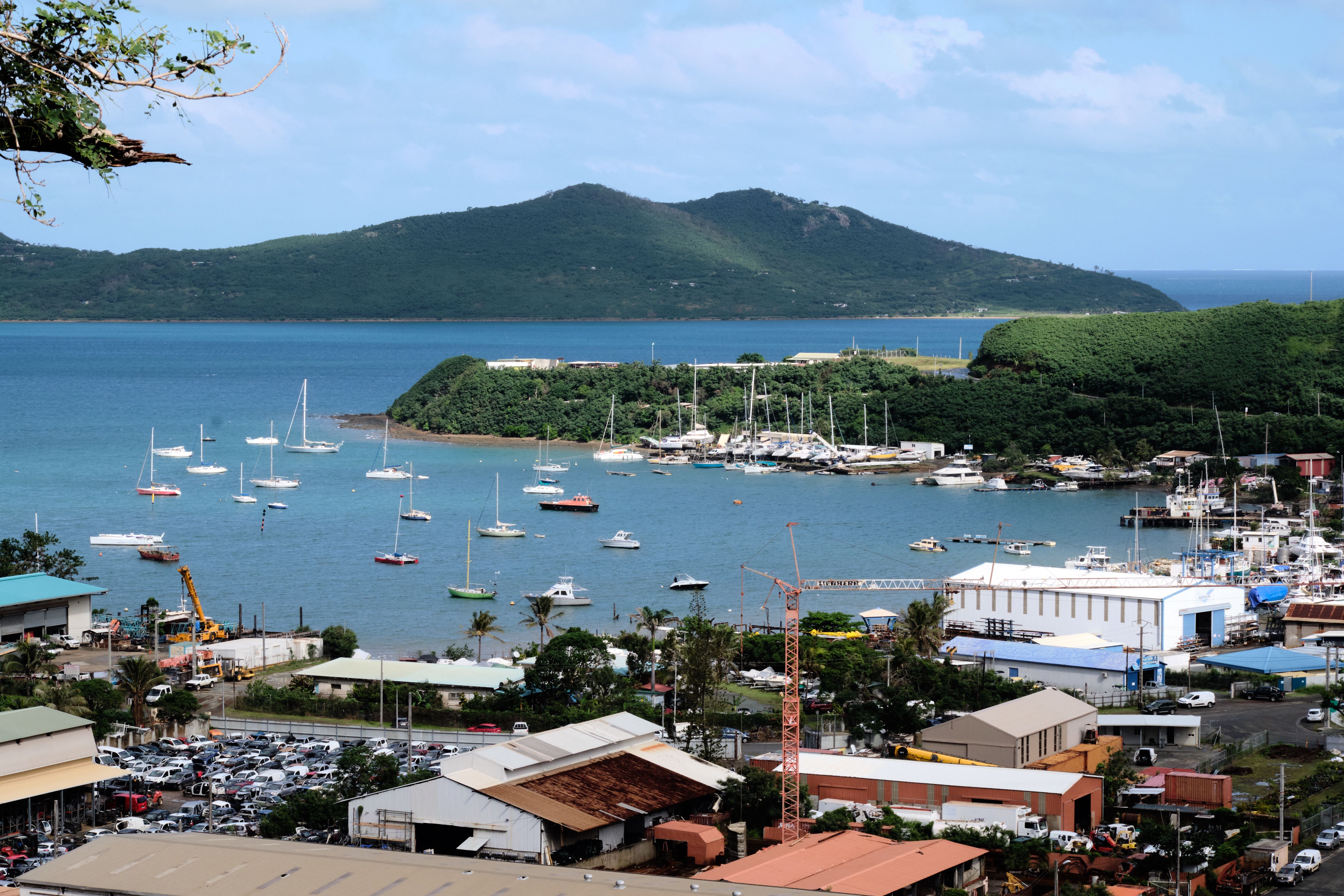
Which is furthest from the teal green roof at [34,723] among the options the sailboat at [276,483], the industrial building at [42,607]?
the sailboat at [276,483]

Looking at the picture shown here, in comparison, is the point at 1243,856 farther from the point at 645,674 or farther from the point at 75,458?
the point at 75,458

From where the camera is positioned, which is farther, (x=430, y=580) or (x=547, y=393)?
(x=547, y=393)

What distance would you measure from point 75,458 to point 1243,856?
6285 centimetres

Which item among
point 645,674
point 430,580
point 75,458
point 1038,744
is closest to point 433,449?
point 75,458

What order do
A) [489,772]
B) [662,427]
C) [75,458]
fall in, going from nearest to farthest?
[489,772] → [75,458] → [662,427]

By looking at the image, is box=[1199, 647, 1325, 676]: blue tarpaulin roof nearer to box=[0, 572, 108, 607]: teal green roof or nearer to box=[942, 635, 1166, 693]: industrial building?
box=[942, 635, 1166, 693]: industrial building

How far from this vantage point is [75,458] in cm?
7106

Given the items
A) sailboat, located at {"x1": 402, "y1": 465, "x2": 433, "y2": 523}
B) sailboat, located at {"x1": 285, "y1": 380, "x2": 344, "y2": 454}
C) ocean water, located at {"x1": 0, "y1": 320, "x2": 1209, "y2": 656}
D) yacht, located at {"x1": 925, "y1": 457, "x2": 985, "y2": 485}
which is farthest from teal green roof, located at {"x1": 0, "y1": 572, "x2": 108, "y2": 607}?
sailboat, located at {"x1": 285, "y1": 380, "x2": 344, "y2": 454}

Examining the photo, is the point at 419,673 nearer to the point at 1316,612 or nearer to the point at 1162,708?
the point at 1162,708

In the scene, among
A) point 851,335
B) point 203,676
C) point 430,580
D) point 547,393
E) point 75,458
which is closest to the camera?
point 203,676

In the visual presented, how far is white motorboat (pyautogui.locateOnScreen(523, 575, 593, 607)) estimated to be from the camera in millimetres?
37406

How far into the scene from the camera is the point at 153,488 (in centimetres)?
5791

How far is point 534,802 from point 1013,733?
7191 millimetres

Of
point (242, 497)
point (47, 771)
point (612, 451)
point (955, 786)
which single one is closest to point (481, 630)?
point (47, 771)
